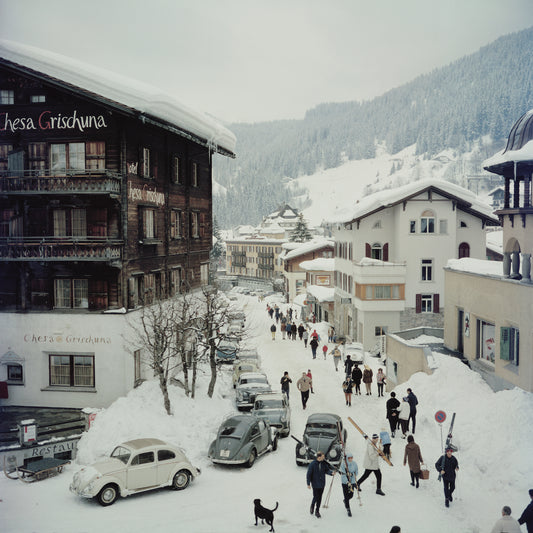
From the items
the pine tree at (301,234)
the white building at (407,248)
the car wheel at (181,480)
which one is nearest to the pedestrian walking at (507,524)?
the car wheel at (181,480)

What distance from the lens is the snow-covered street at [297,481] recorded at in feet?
47.0

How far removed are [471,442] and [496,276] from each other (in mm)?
6875

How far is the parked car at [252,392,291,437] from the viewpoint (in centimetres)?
2297

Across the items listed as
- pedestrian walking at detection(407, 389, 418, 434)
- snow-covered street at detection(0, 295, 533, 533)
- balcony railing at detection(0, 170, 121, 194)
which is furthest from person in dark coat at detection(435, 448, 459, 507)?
balcony railing at detection(0, 170, 121, 194)

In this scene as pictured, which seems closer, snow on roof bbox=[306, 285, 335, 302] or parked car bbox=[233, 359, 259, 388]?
parked car bbox=[233, 359, 259, 388]

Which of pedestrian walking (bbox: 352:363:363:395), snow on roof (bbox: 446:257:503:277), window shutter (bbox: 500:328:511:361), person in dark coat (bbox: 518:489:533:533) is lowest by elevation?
pedestrian walking (bbox: 352:363:363:395)

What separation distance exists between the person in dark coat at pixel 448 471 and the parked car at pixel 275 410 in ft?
28.8

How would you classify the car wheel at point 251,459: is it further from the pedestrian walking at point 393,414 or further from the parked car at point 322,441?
the pedestrian walking at point 393,414

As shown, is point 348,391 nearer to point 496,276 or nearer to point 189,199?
point 496,276

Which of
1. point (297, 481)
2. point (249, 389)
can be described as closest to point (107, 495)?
point (297, 481)

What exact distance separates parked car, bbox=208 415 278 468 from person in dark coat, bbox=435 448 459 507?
270 inches

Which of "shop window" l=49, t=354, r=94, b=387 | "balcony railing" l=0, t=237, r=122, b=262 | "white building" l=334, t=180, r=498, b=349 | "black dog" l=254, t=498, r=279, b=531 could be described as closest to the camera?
"black dog" l=254, t=498, r=279, b=531

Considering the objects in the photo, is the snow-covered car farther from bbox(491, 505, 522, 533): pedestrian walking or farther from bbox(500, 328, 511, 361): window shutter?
bbox(500, 328, 511, 361): window shutter

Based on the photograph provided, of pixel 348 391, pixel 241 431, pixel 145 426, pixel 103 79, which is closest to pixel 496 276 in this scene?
pixel 348 391
